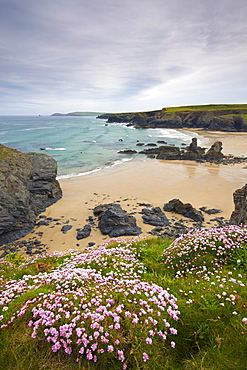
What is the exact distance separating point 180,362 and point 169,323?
610 mm

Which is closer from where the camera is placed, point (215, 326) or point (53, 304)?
point (215, 326)

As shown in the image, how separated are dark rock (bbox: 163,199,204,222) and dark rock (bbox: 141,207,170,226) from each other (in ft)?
4.10

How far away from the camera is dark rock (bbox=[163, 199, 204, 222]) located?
18266 mm

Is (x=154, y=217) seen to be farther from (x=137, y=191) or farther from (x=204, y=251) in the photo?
(x=204, y=251)

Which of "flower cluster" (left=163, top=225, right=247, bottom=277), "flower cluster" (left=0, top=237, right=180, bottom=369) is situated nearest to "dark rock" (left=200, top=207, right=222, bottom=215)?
"flower cluster" (left=163, top=225, right=247, bottom=277)

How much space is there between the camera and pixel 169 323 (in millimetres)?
3969

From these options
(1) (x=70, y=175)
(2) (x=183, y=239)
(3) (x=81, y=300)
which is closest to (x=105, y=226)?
(2) (x=183, y=239)

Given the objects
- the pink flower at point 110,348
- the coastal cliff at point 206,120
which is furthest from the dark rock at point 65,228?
the coastal cliff at point 206,120

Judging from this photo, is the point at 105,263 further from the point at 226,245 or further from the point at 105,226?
the point at 105,226

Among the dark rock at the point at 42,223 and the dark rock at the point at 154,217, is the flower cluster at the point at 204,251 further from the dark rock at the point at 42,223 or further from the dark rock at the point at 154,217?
the dark rock at the point at 42,223

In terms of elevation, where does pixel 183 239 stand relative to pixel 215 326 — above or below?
below

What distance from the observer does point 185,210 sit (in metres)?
19.4

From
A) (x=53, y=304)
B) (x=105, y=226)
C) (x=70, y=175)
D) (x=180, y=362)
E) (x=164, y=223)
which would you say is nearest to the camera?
(x=180, y=362)

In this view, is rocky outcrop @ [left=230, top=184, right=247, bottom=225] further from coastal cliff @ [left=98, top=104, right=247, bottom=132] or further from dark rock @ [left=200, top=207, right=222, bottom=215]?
coastal cliff @ [left=98, top=104, right=247, bottom=132]
